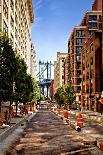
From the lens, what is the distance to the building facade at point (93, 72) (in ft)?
302

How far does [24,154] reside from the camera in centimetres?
1561

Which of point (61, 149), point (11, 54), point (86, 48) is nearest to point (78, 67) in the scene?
point (86, 48)

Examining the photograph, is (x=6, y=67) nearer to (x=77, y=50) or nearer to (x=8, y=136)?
(x=8, y=136)

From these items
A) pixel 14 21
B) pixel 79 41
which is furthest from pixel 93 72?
pixel 79 41

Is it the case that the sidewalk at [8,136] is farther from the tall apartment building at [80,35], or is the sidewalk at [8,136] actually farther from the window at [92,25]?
the window at [92,25]

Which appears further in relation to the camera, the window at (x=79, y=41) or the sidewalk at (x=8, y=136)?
the window at (x=79, y=41)

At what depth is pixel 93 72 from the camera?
9456 centimetres

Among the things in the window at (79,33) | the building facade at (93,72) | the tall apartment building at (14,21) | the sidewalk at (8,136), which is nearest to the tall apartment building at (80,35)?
the window at (79,33)

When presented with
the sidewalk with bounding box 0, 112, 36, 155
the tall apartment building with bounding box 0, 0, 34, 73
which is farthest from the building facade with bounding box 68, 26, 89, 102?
the sidewalk with bounding box 0, 112, 36, 155

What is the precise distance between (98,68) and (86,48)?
16756 mm

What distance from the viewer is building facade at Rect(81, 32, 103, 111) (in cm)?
9219

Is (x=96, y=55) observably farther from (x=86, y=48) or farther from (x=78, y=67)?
(x=78, y=67)

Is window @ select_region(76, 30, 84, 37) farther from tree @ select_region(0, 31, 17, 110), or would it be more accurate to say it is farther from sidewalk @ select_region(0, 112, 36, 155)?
sidewalk @ select_region(0, 112, 36, 155)

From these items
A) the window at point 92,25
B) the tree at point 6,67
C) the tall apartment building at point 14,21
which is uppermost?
the window at point 92,25
